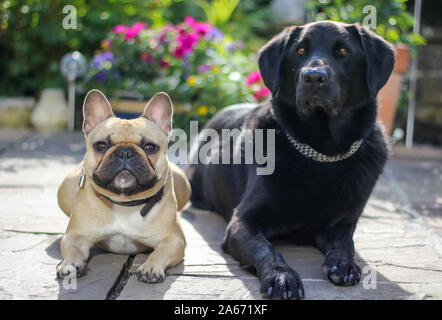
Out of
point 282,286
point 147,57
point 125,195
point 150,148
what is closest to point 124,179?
point 125,195

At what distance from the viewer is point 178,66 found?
6.36m

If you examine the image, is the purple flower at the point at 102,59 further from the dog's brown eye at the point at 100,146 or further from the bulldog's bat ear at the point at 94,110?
the dog's brown eye at the point at 100,146

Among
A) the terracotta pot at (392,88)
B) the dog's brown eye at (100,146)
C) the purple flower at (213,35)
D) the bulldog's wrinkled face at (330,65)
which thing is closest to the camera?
the dog's brown eye at (100,146)

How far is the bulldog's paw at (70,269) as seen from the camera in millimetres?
2494

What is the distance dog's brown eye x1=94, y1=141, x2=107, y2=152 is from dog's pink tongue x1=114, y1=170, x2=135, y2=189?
0.19 metres

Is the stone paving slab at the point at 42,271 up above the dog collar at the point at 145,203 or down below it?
below

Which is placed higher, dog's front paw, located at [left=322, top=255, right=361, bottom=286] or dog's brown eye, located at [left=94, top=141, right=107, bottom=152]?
dog's brown eye, located at [left=94, top=141, right=107, bottom=152]

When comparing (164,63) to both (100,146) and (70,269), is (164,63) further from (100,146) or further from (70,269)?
(70,269)

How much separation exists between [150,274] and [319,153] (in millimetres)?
1178

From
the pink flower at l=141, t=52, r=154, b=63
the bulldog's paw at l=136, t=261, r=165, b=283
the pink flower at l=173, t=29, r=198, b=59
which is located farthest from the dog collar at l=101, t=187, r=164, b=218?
the pink flower at l=141, t=52, r=154, b=63

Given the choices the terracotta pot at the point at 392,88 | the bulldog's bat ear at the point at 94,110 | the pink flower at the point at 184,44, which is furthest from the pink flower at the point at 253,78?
the bulldog's bat ear at the point at 94,110

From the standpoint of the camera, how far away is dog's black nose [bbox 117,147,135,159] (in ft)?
8.36

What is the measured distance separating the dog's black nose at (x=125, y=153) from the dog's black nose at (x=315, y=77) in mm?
982

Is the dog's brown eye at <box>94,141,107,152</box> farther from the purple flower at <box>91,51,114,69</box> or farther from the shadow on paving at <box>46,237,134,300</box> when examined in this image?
the purple flower at <box>91,51,114,69</box>
